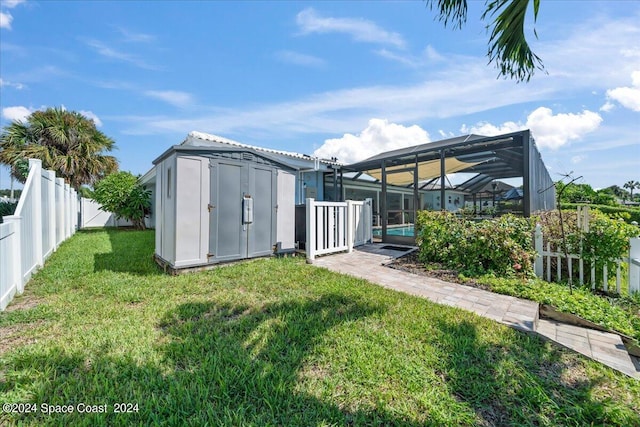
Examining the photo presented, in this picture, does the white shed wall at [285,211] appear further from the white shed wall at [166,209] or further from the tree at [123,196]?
the tree at [123,196]

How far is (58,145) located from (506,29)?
1814cm

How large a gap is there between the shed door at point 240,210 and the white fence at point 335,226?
93 centimetres

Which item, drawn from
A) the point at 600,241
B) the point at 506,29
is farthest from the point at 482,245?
the point at 506,29

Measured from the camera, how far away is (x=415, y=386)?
1.95 meters

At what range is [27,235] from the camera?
4.53 m

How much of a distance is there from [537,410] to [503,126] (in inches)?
301

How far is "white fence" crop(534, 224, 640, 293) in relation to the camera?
3.93 m

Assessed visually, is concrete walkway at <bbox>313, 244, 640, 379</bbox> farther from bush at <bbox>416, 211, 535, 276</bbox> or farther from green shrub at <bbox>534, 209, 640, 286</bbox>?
green shrub at <bbox>534, 209, 640, 286</bbox>

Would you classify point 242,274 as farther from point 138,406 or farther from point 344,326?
point 138,406

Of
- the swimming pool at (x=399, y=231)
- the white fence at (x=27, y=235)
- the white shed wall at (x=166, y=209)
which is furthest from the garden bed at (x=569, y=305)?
the white fence at (x=27, y=235)

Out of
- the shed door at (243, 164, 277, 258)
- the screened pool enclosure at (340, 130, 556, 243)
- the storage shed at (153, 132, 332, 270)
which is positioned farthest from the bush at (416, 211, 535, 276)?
the shed door at (243, 164, 277, 258)

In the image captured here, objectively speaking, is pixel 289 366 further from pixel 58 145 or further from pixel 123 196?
pixel 58 145

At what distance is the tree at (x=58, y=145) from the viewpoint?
40.4ft

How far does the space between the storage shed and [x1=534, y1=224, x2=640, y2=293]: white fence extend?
5120mm
